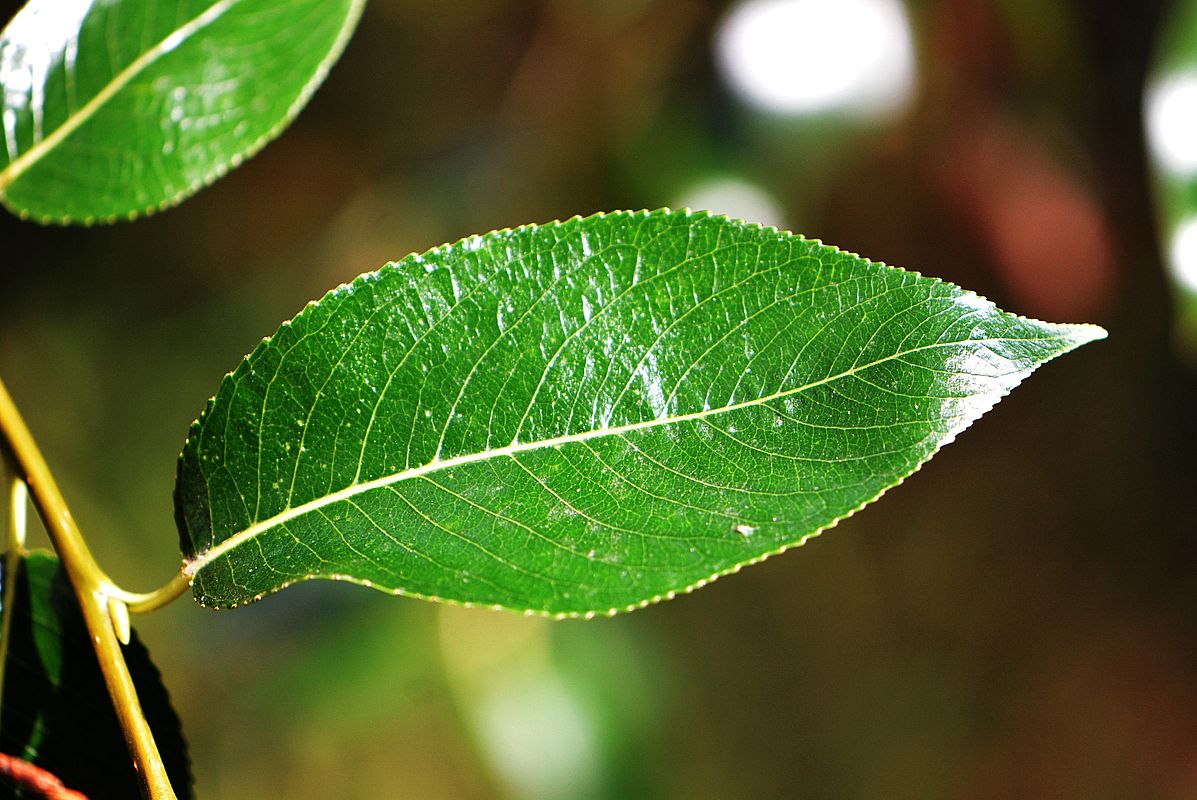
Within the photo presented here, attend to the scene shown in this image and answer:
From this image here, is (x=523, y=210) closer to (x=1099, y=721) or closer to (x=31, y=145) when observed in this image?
(x=31, y=145)

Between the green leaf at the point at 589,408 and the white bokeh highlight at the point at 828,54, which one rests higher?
the white bokeh highlight at the point at 828,54

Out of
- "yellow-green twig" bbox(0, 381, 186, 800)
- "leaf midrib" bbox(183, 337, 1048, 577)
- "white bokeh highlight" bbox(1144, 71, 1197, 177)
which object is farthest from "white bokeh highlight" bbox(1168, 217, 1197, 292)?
"yellow-green twig" bbox(0, 381, 186, 800)

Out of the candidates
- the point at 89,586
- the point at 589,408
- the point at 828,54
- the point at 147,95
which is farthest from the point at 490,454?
the point at 828,54

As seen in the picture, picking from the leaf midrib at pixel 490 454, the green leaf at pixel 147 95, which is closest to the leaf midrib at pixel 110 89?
the green leaf at pixel 147 95

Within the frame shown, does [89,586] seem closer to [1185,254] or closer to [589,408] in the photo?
[589,408]

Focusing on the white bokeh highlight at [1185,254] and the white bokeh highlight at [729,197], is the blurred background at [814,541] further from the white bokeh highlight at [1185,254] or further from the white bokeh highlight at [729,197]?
the white bokeh highlight at [1185,254]

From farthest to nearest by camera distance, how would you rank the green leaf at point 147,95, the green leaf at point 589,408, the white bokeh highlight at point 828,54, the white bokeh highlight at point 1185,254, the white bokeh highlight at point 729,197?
1. the white bokeh highlight at point 729,197
2. the white bokeh highlight at point 828,54
3. the white bokeh highlight at point 1185,254
4. the green leaf at point 147,95
5. the green leaf at point 589,408
